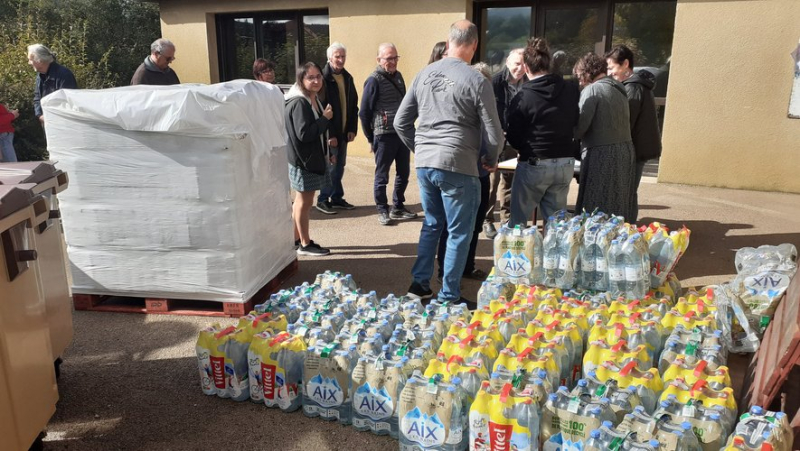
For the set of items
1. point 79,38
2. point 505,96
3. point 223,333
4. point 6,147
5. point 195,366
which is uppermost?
point 79,38

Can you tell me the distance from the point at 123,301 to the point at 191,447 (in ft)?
Answer: 7.25

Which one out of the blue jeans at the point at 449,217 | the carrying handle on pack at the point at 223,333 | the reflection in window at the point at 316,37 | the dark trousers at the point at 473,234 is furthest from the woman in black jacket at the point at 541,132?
the reflection in window at the point at 316,37

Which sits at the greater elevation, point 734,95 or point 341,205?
point 734,95

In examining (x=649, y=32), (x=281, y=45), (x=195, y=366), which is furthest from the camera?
(x=281, y=45)

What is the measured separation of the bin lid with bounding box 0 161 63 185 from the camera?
3176 mm

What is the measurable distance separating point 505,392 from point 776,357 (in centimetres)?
130

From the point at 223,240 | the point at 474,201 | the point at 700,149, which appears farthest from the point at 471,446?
the point at 700,149

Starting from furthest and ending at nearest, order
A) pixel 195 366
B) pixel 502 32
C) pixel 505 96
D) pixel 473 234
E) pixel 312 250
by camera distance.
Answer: pixel 502 32, pixel 312 250, pixel 505 96, pixel 473 234, pixel 195 366

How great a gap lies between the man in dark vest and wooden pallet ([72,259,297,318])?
7.98 ft

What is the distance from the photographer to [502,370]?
2.98m

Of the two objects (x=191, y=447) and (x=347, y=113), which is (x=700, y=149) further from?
(x=191, y=447)

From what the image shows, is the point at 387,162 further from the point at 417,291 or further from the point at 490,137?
the point at 490,137

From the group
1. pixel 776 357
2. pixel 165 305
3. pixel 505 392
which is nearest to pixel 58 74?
pixel 165 305

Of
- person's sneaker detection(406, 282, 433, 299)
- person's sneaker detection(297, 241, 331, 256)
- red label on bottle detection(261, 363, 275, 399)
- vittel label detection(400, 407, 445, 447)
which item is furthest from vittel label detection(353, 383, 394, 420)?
person's sneaker detection(297, 241, 331, 256)
